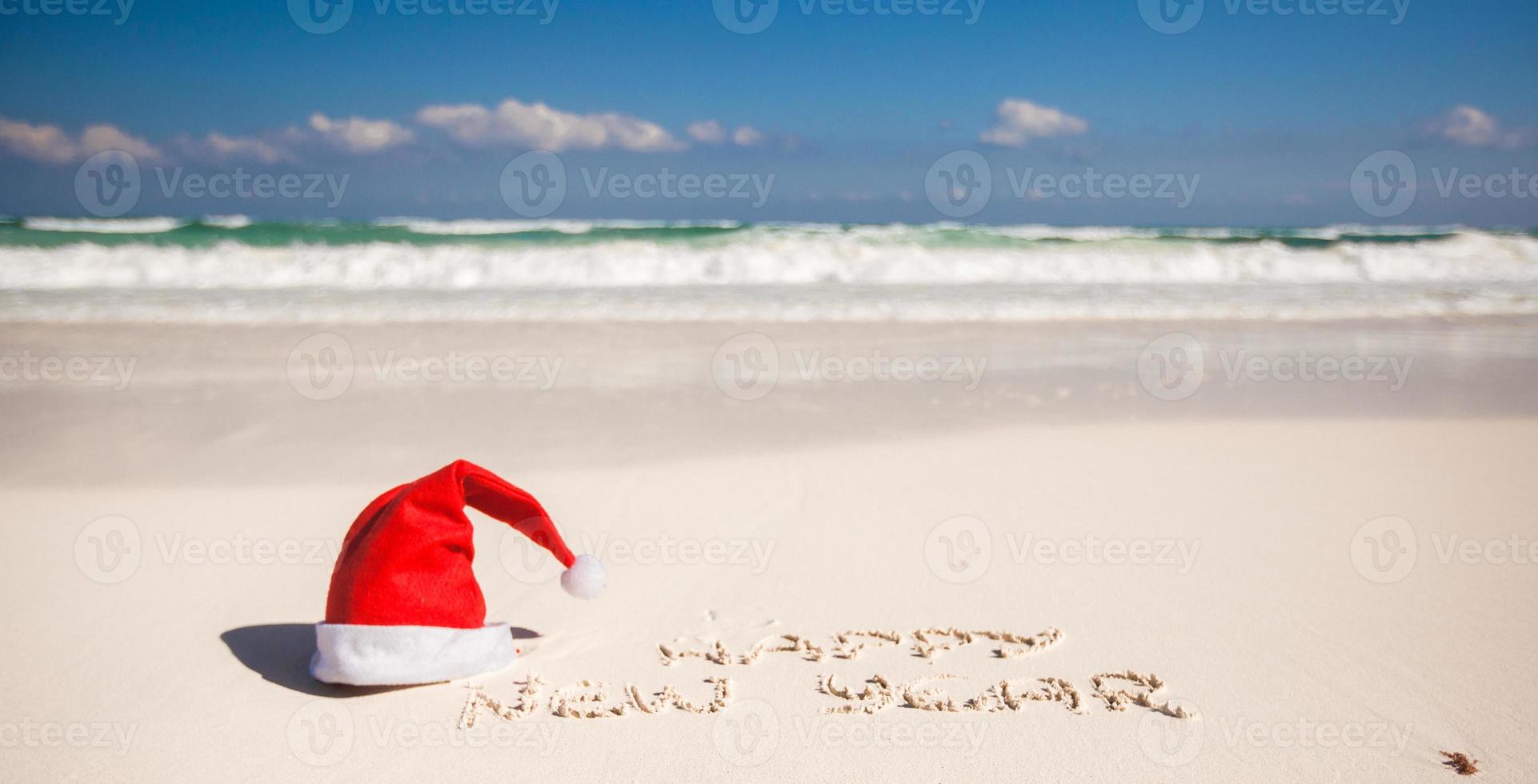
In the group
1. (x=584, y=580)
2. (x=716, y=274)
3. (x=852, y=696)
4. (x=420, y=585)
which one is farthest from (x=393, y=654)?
(x=716, y=274)

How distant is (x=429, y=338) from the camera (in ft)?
28.6

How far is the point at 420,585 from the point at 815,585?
1.38 meters

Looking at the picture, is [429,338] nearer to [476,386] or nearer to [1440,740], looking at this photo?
[476,386]

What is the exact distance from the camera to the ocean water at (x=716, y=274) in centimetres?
1091

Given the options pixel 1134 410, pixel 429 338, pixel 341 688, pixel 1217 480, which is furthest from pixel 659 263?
pixel 341 688

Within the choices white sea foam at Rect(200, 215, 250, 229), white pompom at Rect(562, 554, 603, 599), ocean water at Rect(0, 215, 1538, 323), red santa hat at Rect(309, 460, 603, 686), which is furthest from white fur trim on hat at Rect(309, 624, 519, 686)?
white sea foam at Rect(200, 215, 250, 229)

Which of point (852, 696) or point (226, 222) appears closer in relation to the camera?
point (852, 696)

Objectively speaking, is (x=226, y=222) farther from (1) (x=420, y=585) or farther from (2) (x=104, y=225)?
(1) (x=420, y=585)

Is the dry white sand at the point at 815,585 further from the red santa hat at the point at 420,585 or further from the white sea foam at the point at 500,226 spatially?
the white sea foam at the point at 500,226

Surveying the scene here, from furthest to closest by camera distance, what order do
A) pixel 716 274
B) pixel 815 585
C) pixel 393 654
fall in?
pixel 716 274 → pixel 815 585 → pixel 393 654

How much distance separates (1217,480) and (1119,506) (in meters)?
0.72

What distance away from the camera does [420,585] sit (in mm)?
2631

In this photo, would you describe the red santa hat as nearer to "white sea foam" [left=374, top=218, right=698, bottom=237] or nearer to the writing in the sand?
the writing in the sand

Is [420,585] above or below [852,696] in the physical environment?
above
